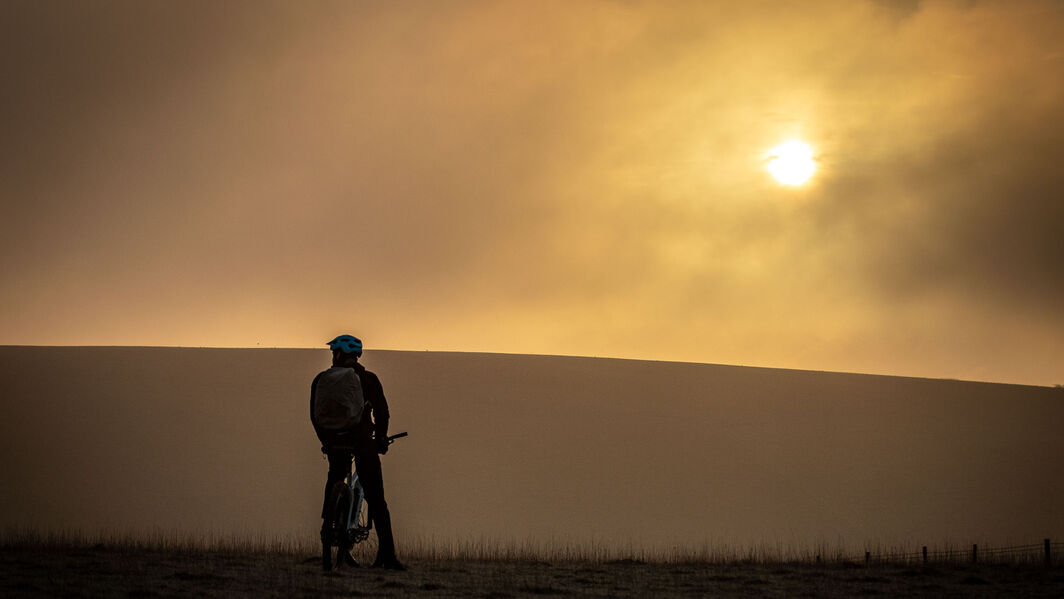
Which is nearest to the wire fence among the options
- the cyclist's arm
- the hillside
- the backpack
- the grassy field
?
the grassy field

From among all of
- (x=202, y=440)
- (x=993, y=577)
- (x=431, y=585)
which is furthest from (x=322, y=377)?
(x=202, y=440)

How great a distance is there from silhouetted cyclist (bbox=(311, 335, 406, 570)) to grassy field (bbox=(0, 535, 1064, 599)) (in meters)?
0.47

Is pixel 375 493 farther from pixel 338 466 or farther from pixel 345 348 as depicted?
pixel 345 348

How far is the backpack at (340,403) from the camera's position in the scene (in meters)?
11.3

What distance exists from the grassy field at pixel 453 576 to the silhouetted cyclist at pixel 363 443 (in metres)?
0.47

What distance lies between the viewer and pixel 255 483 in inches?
1191

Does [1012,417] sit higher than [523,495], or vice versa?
[1012,417]

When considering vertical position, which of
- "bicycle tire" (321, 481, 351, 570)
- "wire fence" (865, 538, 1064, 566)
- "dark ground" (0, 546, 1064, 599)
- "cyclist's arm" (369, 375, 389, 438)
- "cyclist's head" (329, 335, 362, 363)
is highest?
"cyclist's head" (329, 335, 362, 363)

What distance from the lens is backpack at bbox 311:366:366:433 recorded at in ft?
37.0

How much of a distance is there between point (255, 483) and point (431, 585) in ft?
68.7

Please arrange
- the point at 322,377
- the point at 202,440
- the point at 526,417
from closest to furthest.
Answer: the point at 322,377 → the point at 202,440 → the point at 526,417

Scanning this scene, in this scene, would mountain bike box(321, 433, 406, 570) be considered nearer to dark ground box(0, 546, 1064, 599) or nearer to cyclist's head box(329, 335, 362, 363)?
dark ground box(0, 546, 1064, 599)

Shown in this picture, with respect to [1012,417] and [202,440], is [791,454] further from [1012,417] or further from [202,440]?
[202,440]

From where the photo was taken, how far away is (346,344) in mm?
11453
